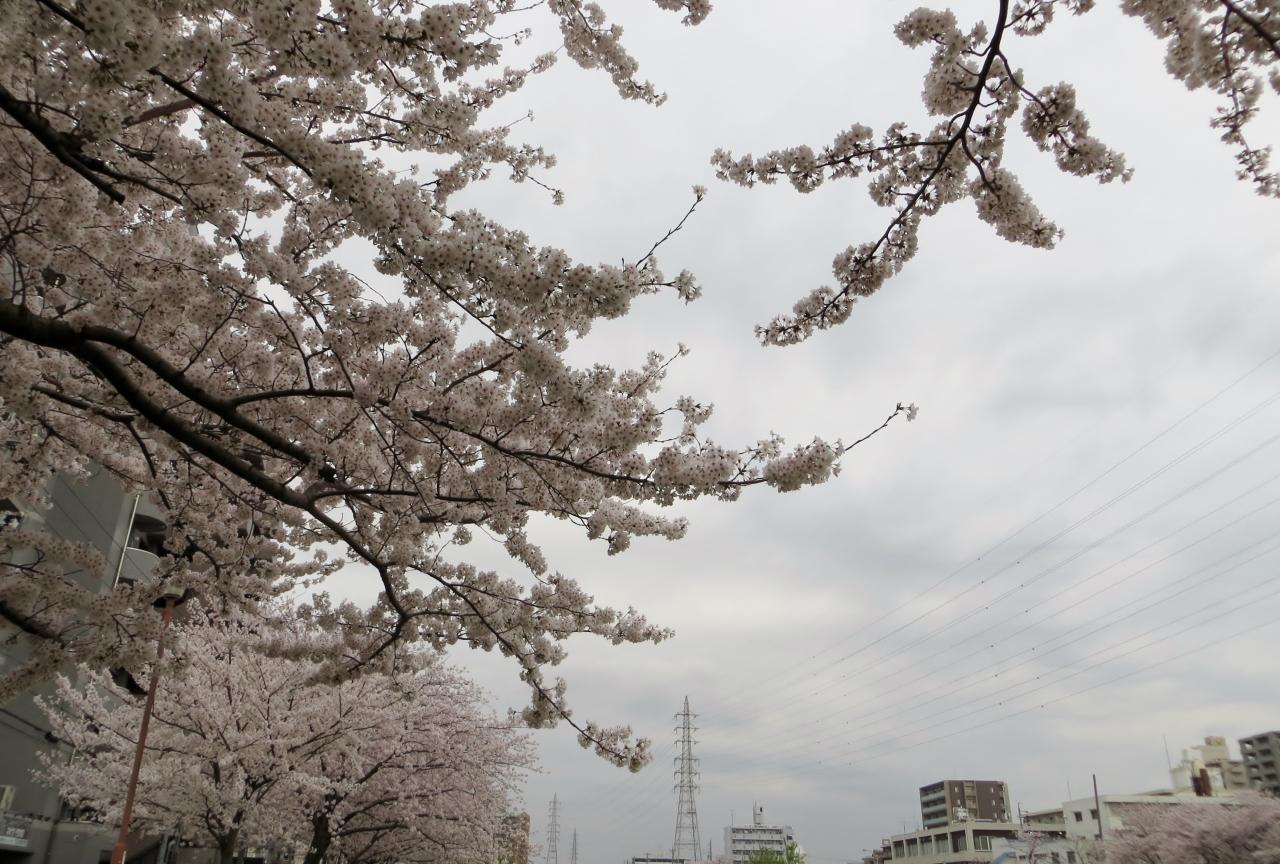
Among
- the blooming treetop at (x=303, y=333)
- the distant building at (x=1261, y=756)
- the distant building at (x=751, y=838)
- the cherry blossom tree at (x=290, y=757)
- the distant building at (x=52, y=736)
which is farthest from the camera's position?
the distant building at (x=751, y=838)

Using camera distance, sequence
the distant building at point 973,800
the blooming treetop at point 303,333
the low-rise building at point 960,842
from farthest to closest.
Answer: the distant building at point 973,800
the low-rise building at point 960,842
the blooming treetop at point 303,333

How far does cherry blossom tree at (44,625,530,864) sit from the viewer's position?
1374 centimetres

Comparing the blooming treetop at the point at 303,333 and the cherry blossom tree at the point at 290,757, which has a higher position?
the blooming treetop at the point at 303,333

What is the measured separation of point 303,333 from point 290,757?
1070cm

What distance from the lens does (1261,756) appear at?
7175 centimetres

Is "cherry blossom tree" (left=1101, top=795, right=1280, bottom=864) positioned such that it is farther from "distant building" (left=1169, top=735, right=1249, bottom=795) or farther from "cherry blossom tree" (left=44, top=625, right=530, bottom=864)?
"distant building" (left=1169, top=735, right=1249, bottom=795)

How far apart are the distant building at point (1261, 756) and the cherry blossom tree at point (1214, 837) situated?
57.6m

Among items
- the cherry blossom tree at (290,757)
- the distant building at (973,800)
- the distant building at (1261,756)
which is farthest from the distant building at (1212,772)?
the cherry blossom tree at (290,757)

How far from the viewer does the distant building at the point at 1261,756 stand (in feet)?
225

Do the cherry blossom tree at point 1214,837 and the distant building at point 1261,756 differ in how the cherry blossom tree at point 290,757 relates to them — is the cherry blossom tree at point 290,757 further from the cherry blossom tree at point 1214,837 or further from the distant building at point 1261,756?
the distant building at point 1261,756

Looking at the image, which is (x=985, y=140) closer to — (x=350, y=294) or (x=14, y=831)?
(x=350, y=294)

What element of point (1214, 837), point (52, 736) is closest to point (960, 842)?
point (1214, 837)

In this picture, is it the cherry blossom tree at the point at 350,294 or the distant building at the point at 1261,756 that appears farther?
the distant building at the point at 1261,756

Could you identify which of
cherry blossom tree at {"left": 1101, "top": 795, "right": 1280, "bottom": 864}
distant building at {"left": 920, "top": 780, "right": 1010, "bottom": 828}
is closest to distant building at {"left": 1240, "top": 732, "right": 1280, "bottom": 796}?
distant building at {"left": 920, "top": 780, "right": 1010, "bottom": 828}
